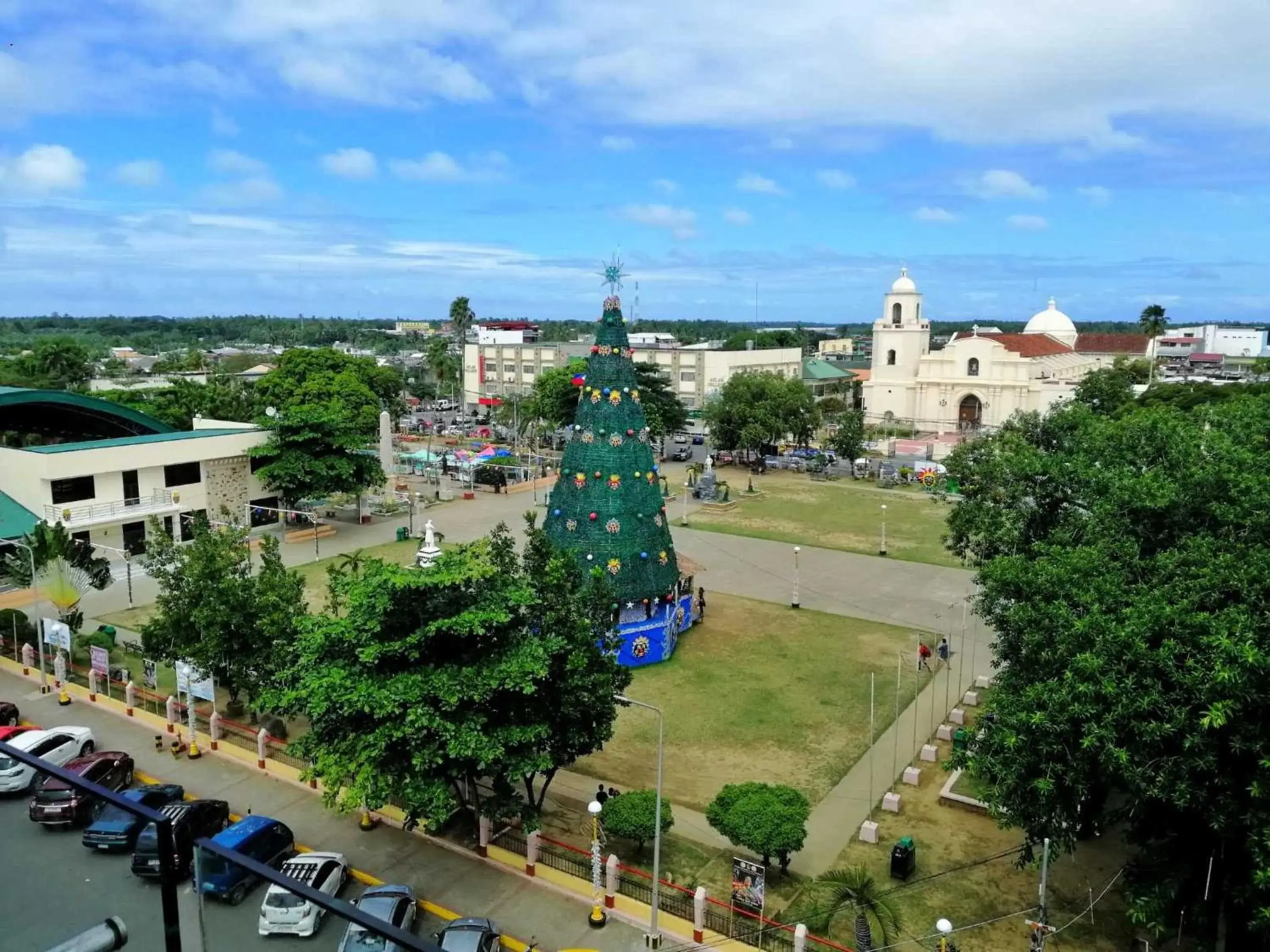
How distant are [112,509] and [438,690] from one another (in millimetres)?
29425

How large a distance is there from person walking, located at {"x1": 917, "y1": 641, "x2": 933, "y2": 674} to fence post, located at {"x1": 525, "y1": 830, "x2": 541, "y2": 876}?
14295 millimetres

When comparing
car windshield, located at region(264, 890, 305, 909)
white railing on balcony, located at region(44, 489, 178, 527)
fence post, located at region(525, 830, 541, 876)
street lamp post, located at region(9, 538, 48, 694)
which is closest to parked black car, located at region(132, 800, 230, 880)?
car windshield, located at region(264, 890, 305, 909)

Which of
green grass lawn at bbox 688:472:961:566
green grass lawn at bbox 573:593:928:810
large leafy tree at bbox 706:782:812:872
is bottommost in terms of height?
green grass lawn at bbox 573:593:928:810

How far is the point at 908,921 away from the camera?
1505 cm

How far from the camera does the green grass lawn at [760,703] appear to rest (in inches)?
798

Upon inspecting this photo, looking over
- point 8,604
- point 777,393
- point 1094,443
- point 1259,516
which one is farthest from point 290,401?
point 1259,516

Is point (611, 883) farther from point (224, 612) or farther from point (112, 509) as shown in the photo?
point (112, 509)

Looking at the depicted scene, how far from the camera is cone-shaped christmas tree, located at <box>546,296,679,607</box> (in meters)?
26.4

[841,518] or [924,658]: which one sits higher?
[924,658]

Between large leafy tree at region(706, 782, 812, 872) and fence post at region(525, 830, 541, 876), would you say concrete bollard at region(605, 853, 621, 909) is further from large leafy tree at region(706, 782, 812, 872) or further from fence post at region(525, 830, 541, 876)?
large leafy tree at region(706, 782, 812, 872)

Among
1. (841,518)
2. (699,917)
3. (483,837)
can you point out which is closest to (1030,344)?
(841,518)

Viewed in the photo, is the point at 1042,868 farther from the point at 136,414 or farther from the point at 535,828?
the point at 136,414

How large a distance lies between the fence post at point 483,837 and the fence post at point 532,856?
0.81m

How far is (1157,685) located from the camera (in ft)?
38.5
